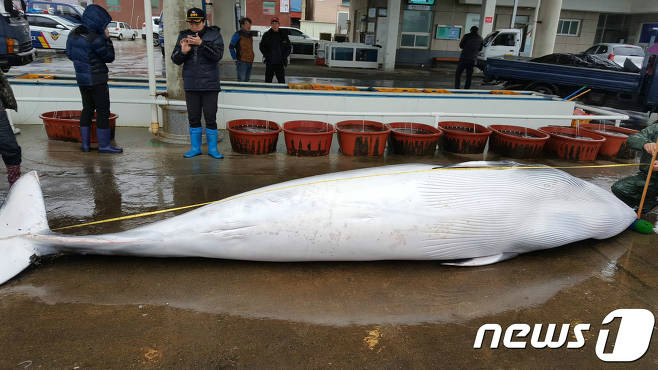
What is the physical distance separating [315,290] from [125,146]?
5.15 m

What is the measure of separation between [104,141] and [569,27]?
31.0m

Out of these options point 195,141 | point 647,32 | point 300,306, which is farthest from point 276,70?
point 647,32

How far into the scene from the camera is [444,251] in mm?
3723

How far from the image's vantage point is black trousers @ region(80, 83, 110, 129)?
6391 millimetres

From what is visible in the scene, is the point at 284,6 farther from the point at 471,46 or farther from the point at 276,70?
the point at 276,70

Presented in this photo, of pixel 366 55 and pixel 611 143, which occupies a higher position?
pixel 366 55

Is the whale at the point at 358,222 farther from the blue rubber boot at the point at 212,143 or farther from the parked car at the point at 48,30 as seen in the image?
the parked car at the point at 48,30

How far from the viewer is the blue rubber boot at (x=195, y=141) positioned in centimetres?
663

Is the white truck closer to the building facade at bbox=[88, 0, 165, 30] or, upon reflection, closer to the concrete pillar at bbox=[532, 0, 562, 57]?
the concrete pillar at bbox=[532, 0, 562, 57]

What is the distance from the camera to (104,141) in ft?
21.8

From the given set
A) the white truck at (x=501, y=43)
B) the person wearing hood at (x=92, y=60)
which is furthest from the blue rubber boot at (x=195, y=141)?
the white truck at (x=501, y=43)

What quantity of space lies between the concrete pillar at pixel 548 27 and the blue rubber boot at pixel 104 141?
72.5ft

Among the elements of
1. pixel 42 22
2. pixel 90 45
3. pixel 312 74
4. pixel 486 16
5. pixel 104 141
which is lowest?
pixel 104 141

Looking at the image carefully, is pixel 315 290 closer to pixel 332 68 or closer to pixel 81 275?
pixel 81 275
